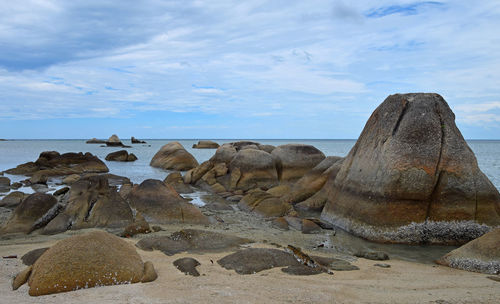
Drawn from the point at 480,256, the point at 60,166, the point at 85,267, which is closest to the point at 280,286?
→ the point at 85,267

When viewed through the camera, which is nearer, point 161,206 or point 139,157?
point 161,206

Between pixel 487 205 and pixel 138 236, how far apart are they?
7601 millimetres

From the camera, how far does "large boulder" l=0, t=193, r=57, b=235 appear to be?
8.09 metres

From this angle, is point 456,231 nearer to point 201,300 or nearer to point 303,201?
point 303,201

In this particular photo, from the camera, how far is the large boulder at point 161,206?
950 cm

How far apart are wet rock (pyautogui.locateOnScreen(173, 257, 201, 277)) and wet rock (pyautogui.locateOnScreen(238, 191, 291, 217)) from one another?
5611mm

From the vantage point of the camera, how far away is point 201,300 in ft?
13.0

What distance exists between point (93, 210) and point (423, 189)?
7.53 m

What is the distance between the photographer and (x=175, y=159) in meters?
27.3

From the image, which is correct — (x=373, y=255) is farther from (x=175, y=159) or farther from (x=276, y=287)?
(x=175, y=159)

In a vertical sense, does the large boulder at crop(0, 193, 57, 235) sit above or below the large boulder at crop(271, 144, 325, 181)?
below

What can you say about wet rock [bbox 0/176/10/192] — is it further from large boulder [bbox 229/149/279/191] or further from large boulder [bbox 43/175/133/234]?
large boulder [bbox 229/149/279/191]

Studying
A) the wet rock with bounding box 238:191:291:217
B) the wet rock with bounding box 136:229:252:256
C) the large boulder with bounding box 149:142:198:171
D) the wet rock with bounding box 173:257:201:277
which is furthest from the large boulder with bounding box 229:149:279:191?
the large boulder with bounding box 149:142:198:171

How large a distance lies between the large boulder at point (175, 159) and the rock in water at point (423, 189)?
1920 centimetres
